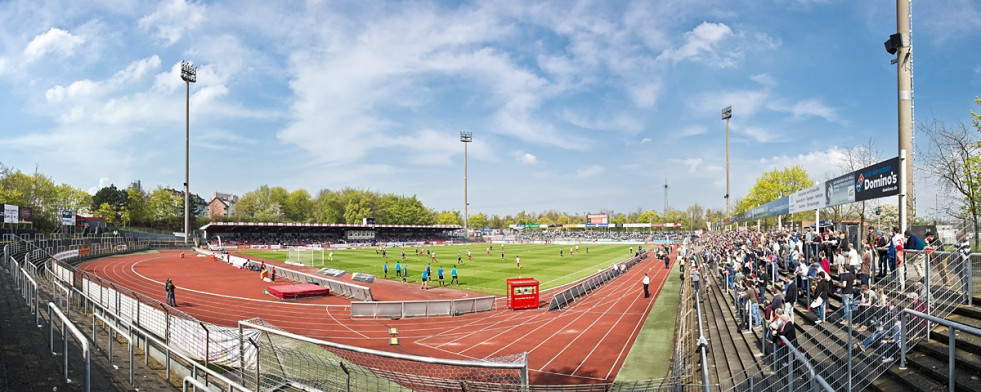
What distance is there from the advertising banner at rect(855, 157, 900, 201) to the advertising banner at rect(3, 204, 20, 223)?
66.6 meters

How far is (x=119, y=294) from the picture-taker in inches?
591

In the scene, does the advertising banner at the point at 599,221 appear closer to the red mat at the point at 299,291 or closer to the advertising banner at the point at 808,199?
the advertising banner at the point at 808,199

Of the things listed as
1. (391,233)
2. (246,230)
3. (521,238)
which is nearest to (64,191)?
(246,230)

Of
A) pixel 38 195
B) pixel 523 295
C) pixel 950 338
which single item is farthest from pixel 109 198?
pixel 950 338

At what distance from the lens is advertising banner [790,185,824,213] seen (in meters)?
19.7

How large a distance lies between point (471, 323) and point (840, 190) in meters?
15.2

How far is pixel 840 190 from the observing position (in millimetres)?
17438

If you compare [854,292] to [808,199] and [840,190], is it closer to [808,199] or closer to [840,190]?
[840,190]

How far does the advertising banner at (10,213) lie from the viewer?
1870 inches

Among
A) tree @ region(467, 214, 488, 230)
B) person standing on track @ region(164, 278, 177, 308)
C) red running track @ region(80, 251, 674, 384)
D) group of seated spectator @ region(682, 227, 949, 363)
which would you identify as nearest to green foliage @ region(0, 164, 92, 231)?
red running track @ region(80, 251, 674, 384)

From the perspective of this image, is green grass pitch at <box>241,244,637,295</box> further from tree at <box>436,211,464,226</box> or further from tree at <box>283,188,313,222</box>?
tree at <box>436,211,464,226</box>

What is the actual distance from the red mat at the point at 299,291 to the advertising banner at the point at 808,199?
25.4 m

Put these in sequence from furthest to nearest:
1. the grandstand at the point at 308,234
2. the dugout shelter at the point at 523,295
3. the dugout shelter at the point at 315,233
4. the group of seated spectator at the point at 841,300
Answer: the dugout shelter at the point at 315,233 → the grandstand at the point at 308,234 → the dugout shelter at the point at 523,295 → the group of seated spectator at the point at 841,300

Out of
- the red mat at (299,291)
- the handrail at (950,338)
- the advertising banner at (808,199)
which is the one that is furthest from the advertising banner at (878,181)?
Answer: the red mat at (299,291)
